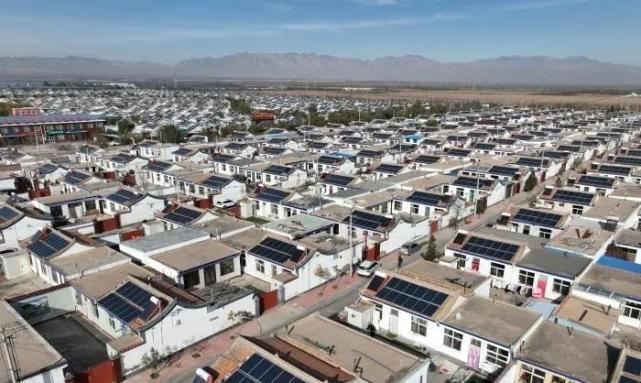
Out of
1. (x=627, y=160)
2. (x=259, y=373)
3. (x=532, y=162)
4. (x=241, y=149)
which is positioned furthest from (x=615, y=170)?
(x=259, y=373)

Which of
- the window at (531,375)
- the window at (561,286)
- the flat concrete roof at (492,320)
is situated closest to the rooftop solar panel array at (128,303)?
the flat concrete roof at (492,320)

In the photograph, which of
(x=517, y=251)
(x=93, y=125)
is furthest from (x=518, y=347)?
(x=93, y=125)

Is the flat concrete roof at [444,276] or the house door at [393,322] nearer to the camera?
the house door at [393,322]

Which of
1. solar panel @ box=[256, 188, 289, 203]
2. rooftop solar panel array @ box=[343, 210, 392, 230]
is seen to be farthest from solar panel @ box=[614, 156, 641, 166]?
solar panel @ box=[256, 188, 289, 203]

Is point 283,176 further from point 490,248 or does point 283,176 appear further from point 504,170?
point 490,248

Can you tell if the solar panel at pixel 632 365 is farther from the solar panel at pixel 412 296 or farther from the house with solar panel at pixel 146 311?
the house with solar panel at pixel 146 311

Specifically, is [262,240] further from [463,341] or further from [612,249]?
[612,249]
